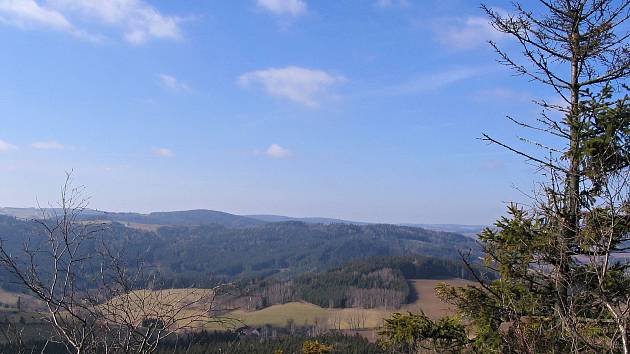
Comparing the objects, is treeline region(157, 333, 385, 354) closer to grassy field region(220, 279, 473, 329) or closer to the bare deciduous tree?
grassy field region(220, 279, 473, 329)

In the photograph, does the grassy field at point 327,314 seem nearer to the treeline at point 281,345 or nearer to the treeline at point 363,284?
the treeline at point 363,284

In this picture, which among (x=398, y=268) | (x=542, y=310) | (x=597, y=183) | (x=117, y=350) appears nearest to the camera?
(x=117, y=350)

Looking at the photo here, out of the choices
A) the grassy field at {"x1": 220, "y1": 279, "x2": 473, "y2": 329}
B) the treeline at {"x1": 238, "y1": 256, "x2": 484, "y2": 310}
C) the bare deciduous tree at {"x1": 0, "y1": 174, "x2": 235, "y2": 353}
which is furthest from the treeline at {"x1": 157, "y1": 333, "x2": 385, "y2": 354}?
the bare deciduous tree at {"x1": 0, "y1": 174, "x2": 235, "y2": 353}

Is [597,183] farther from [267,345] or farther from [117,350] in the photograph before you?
[267,345]

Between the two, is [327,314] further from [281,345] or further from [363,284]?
[281,345]

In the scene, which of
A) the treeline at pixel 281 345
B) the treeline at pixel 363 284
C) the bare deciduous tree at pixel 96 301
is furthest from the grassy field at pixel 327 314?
the bare deciduous tree at pixel 96 301

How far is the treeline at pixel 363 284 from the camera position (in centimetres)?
15075

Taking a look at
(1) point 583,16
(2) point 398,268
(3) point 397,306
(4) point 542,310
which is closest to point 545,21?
(1) point 583,16

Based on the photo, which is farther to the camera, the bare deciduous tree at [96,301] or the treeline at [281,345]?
the treeline at [281,345]

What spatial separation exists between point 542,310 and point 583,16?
5497 mm

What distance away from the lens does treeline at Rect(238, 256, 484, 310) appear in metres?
151

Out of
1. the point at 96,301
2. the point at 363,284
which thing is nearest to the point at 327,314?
the point at 363,284

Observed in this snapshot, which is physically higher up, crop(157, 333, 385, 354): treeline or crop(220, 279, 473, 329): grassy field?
crop(157, 333, 385, 354): treeline

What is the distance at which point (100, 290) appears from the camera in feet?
19.4
